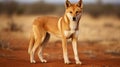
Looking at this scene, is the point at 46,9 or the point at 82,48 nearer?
the point at 82,48

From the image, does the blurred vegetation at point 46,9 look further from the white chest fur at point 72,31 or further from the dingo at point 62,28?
the white chest fur at point 72,31

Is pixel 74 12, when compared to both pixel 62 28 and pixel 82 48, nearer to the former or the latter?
pixel 62 28

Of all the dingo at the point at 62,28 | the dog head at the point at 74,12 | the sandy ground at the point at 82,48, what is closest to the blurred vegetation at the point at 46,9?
the sandy ground at the point at 82,48

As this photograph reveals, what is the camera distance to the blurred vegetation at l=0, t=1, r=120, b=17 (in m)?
32.8

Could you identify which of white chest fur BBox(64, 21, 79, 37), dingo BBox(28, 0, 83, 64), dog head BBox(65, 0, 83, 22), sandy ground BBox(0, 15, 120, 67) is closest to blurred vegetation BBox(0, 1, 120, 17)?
sandy ground BBox(0, 15, 120, 67)

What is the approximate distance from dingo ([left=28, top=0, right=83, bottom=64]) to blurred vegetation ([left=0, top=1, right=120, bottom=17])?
20.0 m

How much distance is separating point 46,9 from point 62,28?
26.8 meters

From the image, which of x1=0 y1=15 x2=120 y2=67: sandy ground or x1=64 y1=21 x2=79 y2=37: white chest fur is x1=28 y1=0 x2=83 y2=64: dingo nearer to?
x1=64 y1=21 x2=79 y2=37: white chest fur

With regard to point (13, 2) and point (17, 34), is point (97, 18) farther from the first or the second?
point (17, 34)

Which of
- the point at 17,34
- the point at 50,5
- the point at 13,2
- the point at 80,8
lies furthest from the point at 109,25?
the point at 80,8

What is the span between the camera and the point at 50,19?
1131 centimetres

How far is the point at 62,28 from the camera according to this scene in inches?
426

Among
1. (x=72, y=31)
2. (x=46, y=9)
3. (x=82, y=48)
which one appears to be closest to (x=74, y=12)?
(x=72, y=31)

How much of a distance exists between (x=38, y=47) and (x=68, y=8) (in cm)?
152
